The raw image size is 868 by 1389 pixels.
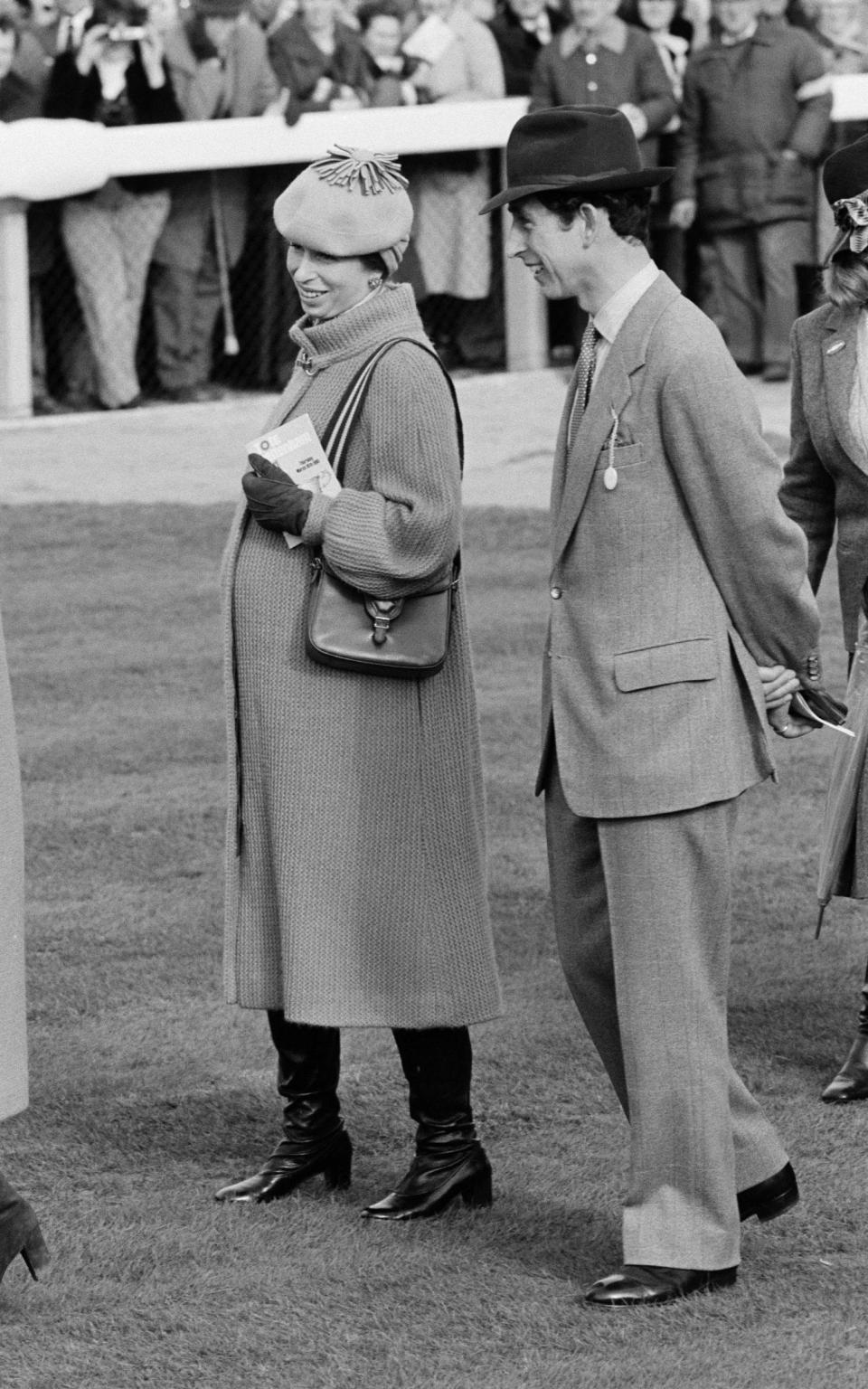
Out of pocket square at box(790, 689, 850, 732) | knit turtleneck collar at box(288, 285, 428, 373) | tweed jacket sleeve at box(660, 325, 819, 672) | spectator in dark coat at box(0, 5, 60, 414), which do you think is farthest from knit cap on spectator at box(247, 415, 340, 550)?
spectator in dark coat at box(0, 5, 60, 414)

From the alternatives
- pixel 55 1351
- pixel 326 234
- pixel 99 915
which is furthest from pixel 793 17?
pixel 55 1351

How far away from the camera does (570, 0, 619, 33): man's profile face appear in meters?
14.5

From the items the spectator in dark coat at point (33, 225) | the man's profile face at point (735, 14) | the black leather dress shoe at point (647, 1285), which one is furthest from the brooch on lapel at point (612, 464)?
the man's profile face at point (735, 14)

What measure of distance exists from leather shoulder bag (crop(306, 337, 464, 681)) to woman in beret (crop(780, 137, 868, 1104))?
3.27 feet

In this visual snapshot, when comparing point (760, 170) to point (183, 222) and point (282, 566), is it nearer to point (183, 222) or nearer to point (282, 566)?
point (183, 222)

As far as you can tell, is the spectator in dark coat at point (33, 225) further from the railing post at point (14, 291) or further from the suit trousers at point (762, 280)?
the suit trousers at point (762, 280)

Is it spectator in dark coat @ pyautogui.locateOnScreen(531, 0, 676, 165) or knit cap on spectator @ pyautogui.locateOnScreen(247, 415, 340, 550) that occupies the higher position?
spectator in dark coat @ pyautogui.locateOnScreen(531, 0, 676, 165)

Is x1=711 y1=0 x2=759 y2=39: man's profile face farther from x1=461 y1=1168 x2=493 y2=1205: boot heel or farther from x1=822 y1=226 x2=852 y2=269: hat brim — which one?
x1=461 y1=1168 x2=493 y2=1205: boot heel

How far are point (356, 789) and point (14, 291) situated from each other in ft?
32.1

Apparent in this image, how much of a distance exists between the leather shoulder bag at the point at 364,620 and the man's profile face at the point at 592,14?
34.3 ft

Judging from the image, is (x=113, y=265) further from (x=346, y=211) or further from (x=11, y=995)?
(x=11, y=995)

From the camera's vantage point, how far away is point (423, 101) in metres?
15.2

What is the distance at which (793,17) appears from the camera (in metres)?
16.3

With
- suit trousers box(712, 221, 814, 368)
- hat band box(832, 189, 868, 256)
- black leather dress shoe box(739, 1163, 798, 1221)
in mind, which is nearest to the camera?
black leather dress shoe box(739, 1163, 798, 1221)
